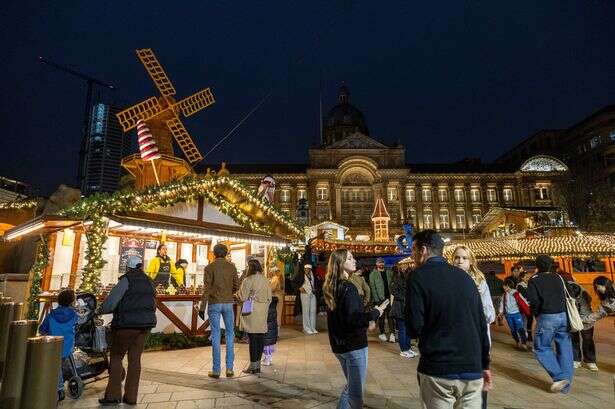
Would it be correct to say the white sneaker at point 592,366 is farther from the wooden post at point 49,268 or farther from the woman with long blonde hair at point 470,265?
the wooden post at point 49,268

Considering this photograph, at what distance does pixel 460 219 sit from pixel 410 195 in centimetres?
821

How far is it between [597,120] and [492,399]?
199 ft

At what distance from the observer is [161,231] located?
1069 centimetres

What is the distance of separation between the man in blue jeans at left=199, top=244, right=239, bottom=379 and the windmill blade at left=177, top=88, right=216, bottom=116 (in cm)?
1318

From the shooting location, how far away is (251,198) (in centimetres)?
1196

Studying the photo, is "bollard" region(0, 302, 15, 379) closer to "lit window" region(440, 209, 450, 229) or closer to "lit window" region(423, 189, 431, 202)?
"lit window" region(423, 189, 431, 202)

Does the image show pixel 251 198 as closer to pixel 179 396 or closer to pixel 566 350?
pixel 179 396

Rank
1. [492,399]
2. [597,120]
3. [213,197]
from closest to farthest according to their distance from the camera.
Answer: [492,399]
[213,197]
[597,120]

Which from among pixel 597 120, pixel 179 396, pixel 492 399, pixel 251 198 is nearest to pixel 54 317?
pixel 179 396

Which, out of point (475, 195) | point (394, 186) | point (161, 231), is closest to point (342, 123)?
point (394, 186)

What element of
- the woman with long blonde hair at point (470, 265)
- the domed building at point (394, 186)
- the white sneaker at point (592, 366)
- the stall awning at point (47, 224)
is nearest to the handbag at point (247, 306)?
the woman with long blonde hair at point (470, 265)

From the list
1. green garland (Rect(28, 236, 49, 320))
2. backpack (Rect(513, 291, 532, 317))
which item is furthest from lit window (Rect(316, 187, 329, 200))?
backpack (Rect(513, 291, 532, 317))

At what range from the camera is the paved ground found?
462 cm

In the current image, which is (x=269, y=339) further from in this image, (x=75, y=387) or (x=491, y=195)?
(x=491, y=195)
